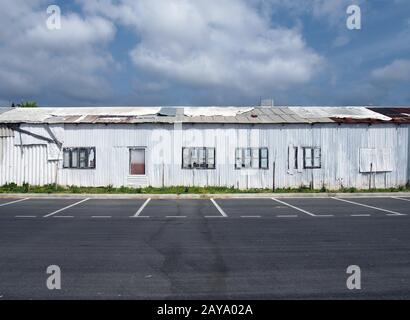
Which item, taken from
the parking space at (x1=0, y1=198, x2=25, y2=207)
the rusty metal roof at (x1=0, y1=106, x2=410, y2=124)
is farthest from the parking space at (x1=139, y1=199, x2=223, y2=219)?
the rusty metal roof at (x1=0, y1=106, x2=410, y2=124)

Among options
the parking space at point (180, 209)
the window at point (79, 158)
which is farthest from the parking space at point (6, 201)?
the parking space at point (180, 209)

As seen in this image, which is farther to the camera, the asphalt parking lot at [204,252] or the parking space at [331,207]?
the parking space at [331,207]

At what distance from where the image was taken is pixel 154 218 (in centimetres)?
1375

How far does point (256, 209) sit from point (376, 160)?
38.3 feet

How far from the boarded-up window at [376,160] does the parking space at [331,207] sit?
5.69 metres

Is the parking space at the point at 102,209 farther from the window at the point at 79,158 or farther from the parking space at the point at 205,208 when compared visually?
the window at the point at 79,158

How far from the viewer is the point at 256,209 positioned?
16156 mm

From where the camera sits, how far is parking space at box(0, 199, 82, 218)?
14688 mm

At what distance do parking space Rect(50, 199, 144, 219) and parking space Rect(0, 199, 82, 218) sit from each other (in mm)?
614

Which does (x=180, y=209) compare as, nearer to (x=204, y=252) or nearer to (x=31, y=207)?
(x=31, y=207)

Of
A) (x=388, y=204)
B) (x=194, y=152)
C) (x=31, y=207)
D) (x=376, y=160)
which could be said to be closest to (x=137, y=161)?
(x=194, y=152)

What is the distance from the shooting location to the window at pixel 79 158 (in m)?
24.1
